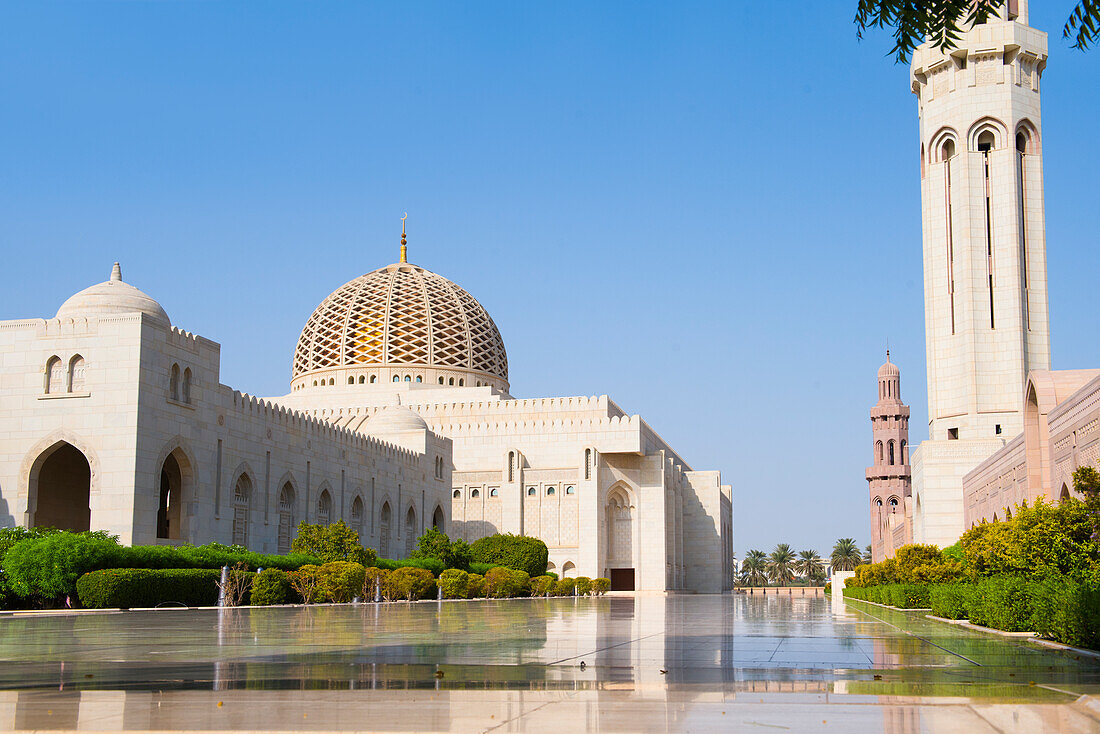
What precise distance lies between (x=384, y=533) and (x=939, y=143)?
23.9m

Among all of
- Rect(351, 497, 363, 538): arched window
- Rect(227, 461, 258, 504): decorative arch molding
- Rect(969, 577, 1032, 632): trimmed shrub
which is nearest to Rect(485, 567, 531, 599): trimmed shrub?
Rect(351, 497, 363, 538): arched window

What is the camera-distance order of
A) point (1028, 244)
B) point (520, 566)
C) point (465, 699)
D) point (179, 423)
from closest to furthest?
point (465, 699) → point (179, 423) → point (1028, 244) → point (520, 566)

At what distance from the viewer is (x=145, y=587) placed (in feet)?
60.2

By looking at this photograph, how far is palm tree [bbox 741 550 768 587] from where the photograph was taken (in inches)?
3337

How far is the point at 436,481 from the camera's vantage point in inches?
1758

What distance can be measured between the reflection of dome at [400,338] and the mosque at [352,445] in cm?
10

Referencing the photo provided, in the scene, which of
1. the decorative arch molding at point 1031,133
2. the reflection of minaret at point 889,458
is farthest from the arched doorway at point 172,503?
the reflection of minaret at point 889,458

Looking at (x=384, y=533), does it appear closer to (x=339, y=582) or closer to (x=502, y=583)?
(x=502, y=583)

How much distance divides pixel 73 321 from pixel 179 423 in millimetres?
3386

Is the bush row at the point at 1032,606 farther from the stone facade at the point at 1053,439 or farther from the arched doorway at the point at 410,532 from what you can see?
the arched doorway at the point at 410,532

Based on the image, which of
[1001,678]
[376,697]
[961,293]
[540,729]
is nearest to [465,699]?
[376,697]

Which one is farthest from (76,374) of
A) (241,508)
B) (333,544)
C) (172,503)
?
(333,544)

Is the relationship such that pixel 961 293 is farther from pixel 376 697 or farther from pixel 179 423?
pixel 376 697

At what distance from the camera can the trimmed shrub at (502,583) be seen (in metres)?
31.8
